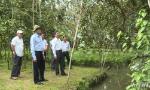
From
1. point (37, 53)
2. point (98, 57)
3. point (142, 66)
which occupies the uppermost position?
point (142, 66)

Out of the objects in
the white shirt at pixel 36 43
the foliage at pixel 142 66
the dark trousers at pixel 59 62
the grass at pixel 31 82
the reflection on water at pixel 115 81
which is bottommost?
the reflection on water at pixel 115 81

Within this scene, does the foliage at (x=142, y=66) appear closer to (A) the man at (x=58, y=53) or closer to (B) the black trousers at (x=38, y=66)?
(B) the black trousers at (x=38, y=66)

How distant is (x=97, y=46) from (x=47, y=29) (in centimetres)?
289

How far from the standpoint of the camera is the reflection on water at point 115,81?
55.4 ft

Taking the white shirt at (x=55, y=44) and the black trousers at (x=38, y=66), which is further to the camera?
the white shirt at (x=55, y=44)

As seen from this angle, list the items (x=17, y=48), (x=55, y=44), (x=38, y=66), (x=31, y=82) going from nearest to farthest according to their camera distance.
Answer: (x=38, y=66), (x=31, y=82), (x=17, y=48), (x=55, y=44)

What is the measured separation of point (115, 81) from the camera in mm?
18609

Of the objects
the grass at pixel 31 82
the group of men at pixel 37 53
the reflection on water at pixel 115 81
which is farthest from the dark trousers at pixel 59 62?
the reflection on water at pixel 115 81

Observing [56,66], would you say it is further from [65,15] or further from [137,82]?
[137,82]

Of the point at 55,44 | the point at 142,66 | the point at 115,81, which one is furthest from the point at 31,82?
the point at 142,66

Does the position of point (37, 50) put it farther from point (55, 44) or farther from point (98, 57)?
point (98, 57)

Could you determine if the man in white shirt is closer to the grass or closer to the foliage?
the grass

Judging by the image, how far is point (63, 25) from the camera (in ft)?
74.2

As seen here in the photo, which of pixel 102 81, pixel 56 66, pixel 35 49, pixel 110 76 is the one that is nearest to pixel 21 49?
pixel 35 49
